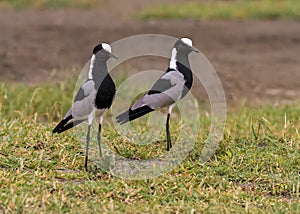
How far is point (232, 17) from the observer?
12.8m

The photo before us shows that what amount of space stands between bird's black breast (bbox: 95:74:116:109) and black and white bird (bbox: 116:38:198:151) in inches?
11.3

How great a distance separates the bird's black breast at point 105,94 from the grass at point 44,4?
9.97 m

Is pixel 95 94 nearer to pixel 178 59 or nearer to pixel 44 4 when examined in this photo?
pixel 178 59

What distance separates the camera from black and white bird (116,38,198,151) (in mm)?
4723

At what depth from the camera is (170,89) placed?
4.76m

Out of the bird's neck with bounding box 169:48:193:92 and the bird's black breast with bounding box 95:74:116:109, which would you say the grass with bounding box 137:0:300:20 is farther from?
the bird's black breast with bounding box 95:74:116:109

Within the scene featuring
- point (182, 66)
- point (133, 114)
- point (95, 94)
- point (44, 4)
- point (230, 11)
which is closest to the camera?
point (95, 94)

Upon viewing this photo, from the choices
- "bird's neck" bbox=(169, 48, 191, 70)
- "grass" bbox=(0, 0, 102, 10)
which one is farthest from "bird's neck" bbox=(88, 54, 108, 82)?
"grass" bbox=(0, 0, 102, 10)

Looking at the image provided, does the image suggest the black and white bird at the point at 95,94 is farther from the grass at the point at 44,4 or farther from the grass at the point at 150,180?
the grass at the point at 44,4

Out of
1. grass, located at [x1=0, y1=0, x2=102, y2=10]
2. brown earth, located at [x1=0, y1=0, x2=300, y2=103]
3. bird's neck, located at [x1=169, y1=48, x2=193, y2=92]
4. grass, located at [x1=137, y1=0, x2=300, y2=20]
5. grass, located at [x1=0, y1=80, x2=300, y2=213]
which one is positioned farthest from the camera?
grass, located at [x1=0, y1=0, x2=102, y2=10]

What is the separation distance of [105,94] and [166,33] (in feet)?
23.5

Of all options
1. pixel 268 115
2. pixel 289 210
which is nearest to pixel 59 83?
pixel 268 115

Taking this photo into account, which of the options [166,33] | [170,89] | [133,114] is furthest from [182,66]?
[166,33]

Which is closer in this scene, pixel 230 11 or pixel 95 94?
pixel 95 94
